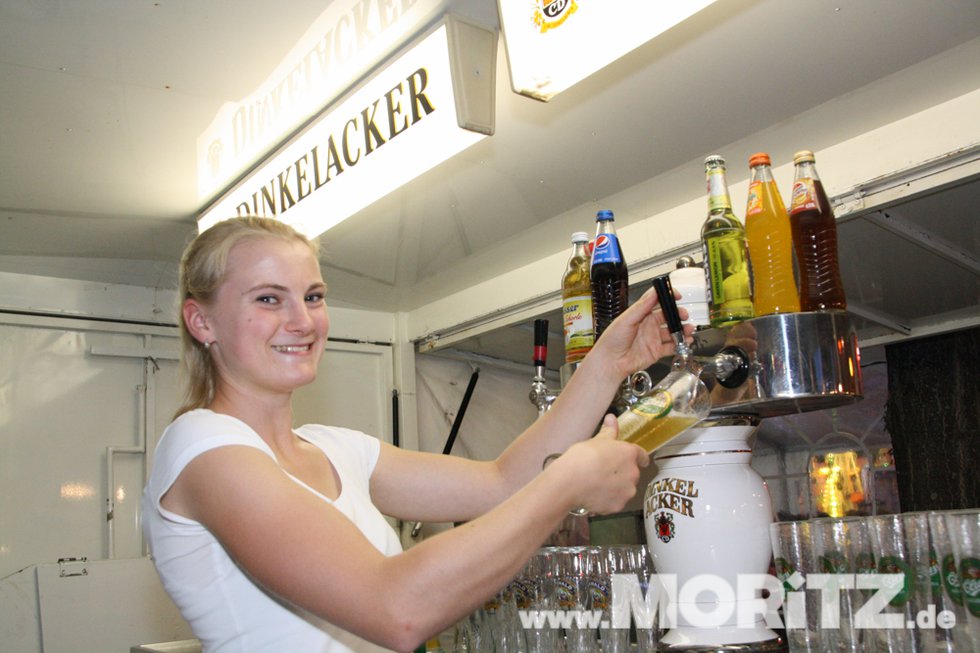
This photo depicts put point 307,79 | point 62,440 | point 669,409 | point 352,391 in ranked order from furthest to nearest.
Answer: point 352,391 < point 62,440 < point 307,79 < point 669,409

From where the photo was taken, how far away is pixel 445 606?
3.30ft

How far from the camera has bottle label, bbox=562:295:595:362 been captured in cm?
179

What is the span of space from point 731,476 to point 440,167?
63.7 inches

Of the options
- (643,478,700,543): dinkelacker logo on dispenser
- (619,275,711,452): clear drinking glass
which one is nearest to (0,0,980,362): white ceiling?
(619,275,711,452): clear drinking glass

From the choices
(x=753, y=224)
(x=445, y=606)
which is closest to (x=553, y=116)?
(x=753, y=224)

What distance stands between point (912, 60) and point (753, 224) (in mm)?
805

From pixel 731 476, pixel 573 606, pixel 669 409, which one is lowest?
pixel 573 606

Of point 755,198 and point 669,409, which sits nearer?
point 669,409

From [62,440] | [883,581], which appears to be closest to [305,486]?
[883,581]

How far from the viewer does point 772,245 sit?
1.55m

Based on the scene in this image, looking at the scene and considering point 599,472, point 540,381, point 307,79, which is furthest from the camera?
point 307,79

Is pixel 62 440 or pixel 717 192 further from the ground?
pixel 717 192

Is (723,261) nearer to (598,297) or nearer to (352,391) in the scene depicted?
(598,297)

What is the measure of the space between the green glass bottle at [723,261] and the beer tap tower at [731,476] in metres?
0.06
